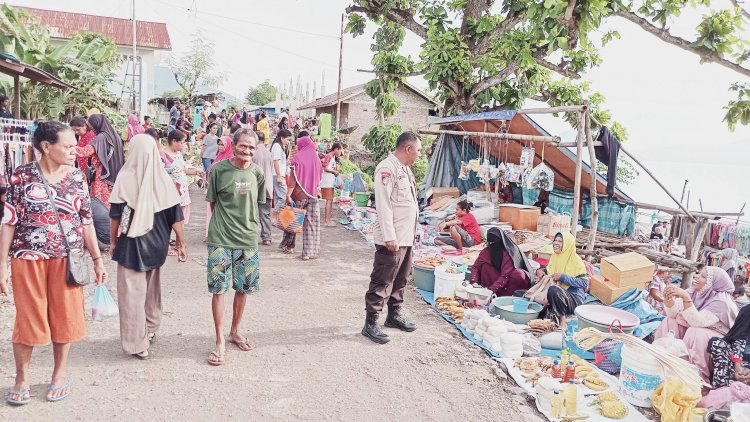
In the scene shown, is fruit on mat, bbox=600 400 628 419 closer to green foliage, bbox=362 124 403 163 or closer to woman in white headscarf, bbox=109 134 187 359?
woman in white headscarf, bbox=109 134 187 359

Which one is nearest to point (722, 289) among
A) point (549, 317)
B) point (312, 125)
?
point (549, 317)

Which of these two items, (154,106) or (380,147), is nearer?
(380,147)

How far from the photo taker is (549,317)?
552cm

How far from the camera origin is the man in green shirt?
155 inches

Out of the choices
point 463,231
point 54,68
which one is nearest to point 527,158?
point 463,231

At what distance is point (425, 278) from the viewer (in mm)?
6598

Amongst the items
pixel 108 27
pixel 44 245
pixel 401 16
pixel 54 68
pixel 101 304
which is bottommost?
pixel 101 304

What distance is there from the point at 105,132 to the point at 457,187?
800 cm

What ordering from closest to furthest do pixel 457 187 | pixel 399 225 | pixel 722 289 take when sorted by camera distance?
pixel 722 289 → pixel 399 225 → pixel 457 187

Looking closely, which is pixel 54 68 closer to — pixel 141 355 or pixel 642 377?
pixel 141 355

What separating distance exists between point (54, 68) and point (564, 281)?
13.3 m

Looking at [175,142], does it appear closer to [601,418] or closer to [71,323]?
[71,323]

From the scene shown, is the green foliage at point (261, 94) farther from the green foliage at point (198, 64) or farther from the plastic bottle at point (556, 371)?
the plastic bottle at point (556, 371)

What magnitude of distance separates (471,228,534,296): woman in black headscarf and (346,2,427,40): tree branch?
337 inches
